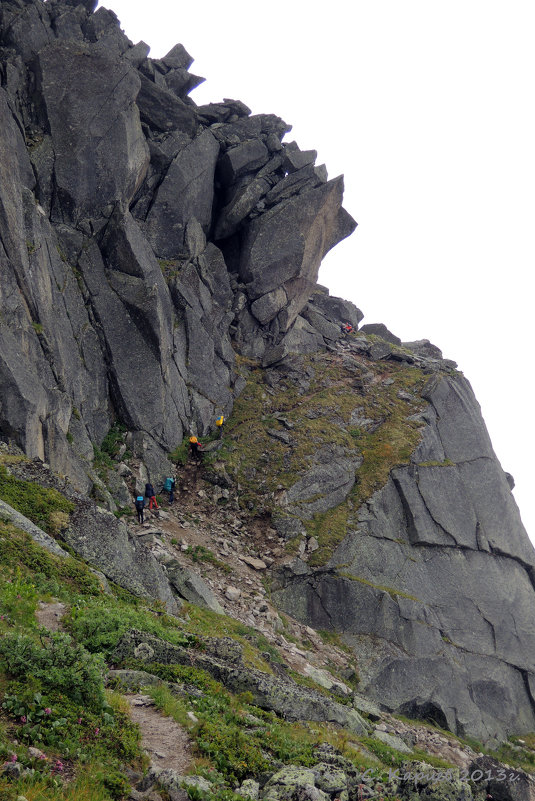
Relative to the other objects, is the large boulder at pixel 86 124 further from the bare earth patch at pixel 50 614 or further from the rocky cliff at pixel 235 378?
the bare earth patch at pixel 50 614

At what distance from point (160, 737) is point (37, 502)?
1154 cm

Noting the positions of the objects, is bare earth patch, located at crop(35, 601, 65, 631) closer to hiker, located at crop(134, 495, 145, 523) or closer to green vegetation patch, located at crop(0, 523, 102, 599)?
green vegetation patch, located at crop(0, 523, 102, 599)

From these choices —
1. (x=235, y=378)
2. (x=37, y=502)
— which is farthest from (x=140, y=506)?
(x=235, y=378)

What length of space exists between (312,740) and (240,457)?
2698cm

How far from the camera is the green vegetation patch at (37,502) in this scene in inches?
700

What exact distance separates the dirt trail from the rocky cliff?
8837 millimetres

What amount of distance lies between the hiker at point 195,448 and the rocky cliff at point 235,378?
3.66ft

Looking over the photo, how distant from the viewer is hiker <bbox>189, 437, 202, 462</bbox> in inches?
1427

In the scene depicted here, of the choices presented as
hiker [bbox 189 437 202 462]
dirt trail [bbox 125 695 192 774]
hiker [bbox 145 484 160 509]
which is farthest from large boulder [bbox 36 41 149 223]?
dirt trail [bbox 125 695 192 774]

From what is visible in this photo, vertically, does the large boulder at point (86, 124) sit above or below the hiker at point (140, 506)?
above

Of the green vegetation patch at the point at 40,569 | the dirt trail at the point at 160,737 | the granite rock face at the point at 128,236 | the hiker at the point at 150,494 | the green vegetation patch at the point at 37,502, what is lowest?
the dirt trail at the point at 160,737

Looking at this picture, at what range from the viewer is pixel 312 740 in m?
11.5

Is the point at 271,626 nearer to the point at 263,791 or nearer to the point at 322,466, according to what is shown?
the point at 322,466

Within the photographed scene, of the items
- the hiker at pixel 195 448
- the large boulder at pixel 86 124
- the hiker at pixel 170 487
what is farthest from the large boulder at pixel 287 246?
the hiker at pixel 170 487
